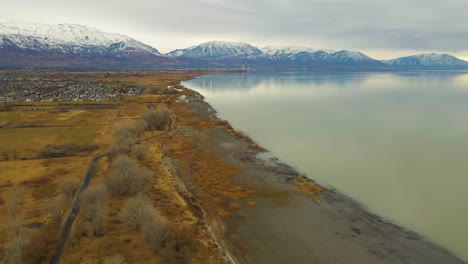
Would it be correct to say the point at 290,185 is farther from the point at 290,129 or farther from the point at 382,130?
the point at 382,130

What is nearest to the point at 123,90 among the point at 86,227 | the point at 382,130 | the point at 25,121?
the point at 25,121

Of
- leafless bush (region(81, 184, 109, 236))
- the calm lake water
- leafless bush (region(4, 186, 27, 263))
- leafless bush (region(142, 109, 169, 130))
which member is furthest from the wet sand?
leafless bush (region(142, 109, 169, 130))

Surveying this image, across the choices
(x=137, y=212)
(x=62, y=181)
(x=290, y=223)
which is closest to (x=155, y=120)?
(x=62, y=181)

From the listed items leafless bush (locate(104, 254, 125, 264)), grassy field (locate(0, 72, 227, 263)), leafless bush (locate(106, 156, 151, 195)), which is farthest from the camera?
leafless bush (locate(106, 156, 151, 195))

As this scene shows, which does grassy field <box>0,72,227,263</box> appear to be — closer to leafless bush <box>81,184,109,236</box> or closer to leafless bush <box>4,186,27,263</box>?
leafless bush <box>4,186,27,263</box>

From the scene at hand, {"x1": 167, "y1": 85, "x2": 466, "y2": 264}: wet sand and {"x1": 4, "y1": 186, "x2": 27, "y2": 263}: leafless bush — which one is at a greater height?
{"x1": 4, "y1": 186, "x2": 27, "y2": 263}: leafless bush

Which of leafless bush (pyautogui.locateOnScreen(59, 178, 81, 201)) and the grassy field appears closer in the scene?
the grassy field

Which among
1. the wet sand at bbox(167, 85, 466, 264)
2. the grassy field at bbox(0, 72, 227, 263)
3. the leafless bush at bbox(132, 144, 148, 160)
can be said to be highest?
the leafless bush at bbox(132, 144, 148, 160)

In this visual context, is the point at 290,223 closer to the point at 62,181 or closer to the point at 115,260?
the point at 115,260
